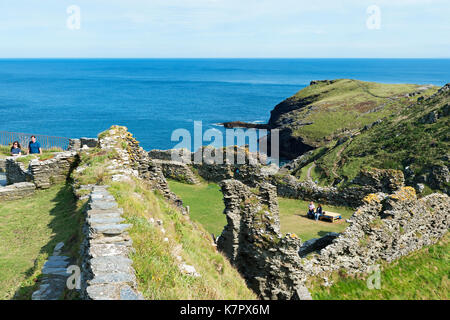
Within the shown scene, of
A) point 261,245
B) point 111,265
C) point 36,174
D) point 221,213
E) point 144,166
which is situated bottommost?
point 221,213

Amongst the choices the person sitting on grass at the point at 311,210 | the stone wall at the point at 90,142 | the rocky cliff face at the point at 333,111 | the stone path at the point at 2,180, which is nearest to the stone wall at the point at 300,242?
the person sitting on grass at the point at 311,210

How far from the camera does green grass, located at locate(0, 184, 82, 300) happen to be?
28.7 feet

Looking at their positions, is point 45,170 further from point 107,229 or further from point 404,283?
point 404,283

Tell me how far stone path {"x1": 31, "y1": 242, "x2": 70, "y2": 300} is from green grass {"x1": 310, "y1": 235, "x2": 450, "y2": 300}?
795 centimetres

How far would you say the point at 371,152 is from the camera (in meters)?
32.1

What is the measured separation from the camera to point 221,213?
20188mm

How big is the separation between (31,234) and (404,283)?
13302mm

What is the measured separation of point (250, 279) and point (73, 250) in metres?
6.59

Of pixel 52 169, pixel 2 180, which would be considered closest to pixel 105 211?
pixel 52 169

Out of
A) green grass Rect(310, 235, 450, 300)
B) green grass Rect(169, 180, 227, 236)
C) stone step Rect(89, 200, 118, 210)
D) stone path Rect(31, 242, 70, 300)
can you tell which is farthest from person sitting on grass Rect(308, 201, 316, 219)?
stone path Rect(31, 242, 70, 300)

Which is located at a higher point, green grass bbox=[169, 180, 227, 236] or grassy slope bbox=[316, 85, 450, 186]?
grassy slope bbox=[316, 85, 450, 186]

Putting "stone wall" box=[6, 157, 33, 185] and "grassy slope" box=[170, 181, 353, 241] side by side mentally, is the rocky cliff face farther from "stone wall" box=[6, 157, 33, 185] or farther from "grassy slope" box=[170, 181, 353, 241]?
"stone wall" box=[6, 157, 33, 185]

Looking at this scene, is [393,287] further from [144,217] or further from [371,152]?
[371,152]

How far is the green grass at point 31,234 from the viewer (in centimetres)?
873
